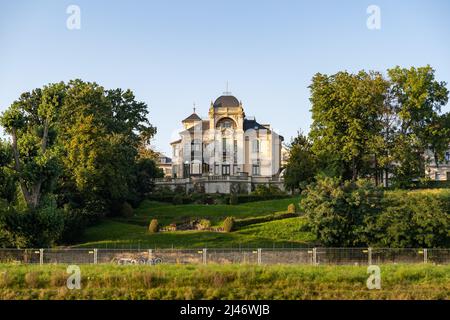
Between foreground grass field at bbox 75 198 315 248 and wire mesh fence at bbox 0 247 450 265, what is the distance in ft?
35.0

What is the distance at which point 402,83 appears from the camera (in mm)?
65938

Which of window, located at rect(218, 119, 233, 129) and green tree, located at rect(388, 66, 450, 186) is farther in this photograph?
window, located at rect(218, 119, 233, 129)

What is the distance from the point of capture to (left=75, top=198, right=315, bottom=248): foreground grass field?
161ft

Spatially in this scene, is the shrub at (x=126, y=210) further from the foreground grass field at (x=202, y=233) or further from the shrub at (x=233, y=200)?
the shrub at (x=233, y=200)

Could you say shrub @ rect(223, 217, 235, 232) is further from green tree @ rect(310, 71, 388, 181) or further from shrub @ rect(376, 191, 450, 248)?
green tree @ rect(310, 71, 388, 181)

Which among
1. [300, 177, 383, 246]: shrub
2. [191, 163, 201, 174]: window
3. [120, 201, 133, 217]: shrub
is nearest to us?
[300, 177, 383, 246]: shrub

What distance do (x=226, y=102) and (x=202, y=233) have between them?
4427cm

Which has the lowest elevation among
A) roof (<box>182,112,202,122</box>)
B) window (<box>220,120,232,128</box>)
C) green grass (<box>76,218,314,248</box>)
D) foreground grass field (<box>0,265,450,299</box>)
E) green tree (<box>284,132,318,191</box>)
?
foreground grass field (<box>0,265,450,299</box>)

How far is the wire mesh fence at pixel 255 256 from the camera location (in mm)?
36125

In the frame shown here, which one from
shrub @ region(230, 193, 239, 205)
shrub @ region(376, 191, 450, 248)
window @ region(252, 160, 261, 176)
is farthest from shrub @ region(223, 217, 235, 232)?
window @ region(252, 160, 261, 176)

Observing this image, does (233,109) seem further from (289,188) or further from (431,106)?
(431,106)

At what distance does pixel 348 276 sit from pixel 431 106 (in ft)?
135

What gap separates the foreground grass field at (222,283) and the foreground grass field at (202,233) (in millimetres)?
18141
